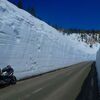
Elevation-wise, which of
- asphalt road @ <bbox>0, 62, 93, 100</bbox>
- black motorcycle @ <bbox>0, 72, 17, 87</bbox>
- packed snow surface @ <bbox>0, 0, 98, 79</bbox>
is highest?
packed snow surface @ <bbox>0, 0, 98, 79</bbox>

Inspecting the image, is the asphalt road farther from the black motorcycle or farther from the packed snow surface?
the packed snow surface

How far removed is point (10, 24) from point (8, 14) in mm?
920

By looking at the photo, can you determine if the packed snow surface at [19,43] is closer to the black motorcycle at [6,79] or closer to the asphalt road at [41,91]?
the black motorcycle at [6,79]

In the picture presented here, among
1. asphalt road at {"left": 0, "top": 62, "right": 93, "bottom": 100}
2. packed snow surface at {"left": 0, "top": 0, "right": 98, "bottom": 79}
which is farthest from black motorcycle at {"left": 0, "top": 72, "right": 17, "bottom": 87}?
packed snow surface at {"left": 0, "top": 0, "right": 98, "bottom": 79}

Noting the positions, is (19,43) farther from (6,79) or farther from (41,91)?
(41,91)

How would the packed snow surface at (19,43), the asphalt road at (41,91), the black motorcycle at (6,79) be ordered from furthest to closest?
the packed snow surface at (19,43) → the black motorcycle at (6,79) → the asphalt road at (41,91)

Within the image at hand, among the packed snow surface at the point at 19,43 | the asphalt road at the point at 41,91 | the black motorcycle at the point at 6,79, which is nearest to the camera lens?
the asphalt road at the point at 41,91

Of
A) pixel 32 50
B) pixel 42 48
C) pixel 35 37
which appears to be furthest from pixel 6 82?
pixel 42 48

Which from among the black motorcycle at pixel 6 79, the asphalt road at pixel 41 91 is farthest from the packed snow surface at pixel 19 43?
the asphalt road at pixel 41 91

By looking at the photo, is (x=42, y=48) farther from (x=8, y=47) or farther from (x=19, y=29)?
(x=8, y=47)

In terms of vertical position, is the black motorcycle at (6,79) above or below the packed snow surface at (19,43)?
below

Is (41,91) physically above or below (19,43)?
below

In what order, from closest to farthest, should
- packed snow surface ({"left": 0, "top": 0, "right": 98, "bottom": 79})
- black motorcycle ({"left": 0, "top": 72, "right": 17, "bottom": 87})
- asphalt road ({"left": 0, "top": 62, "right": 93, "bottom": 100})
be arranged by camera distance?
asphalt road ({"left": 0, "top": 62, "right": 93, "bottom": 100}) → black motorcycle ({"left": 0, "top": 72, "right": 17, "bottom": 87}) → packed snow surface ({"left": 0, "top": 0, "right": 98, "bottom": 79})

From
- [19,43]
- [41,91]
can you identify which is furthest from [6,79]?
[19,43]
